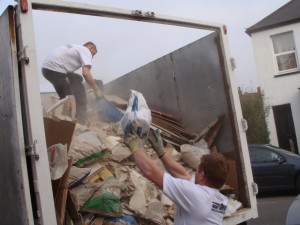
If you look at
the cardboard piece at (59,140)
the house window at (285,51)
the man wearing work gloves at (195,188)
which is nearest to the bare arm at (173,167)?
the man wearing work gloves at (195,188)

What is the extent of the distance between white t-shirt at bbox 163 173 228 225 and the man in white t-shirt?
1820 millimetres

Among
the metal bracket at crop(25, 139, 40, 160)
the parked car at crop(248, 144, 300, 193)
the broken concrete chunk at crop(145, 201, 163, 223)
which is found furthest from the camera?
the parked car at crop(248, 144, 300, 193)

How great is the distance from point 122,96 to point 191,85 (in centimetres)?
111

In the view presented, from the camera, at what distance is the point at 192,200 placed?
242cm

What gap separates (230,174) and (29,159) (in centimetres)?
205

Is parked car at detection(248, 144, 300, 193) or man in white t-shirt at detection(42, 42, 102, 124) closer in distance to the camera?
man in white t-shirt at detection(42, 42, 102, 124)

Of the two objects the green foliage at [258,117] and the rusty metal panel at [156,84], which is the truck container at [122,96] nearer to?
the rusty metal panel at [156,84]

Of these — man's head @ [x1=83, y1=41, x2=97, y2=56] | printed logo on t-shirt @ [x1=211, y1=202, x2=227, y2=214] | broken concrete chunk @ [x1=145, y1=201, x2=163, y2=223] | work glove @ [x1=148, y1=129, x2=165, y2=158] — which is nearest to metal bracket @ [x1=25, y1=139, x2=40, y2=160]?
work glove @ [x1=148, y1=129, x2=165, y2=158]

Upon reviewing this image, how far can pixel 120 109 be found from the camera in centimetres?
457

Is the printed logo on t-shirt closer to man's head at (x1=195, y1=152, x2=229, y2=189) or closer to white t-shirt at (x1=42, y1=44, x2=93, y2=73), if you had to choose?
man's head at (x1=195, y1=152, x2=229, y2=189)

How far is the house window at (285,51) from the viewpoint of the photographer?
15.0m

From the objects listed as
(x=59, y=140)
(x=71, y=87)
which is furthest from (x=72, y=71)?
(x=59, y=140)

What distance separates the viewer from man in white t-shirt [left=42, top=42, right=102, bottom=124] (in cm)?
400

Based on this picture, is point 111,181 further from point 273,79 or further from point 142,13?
point 273,79
